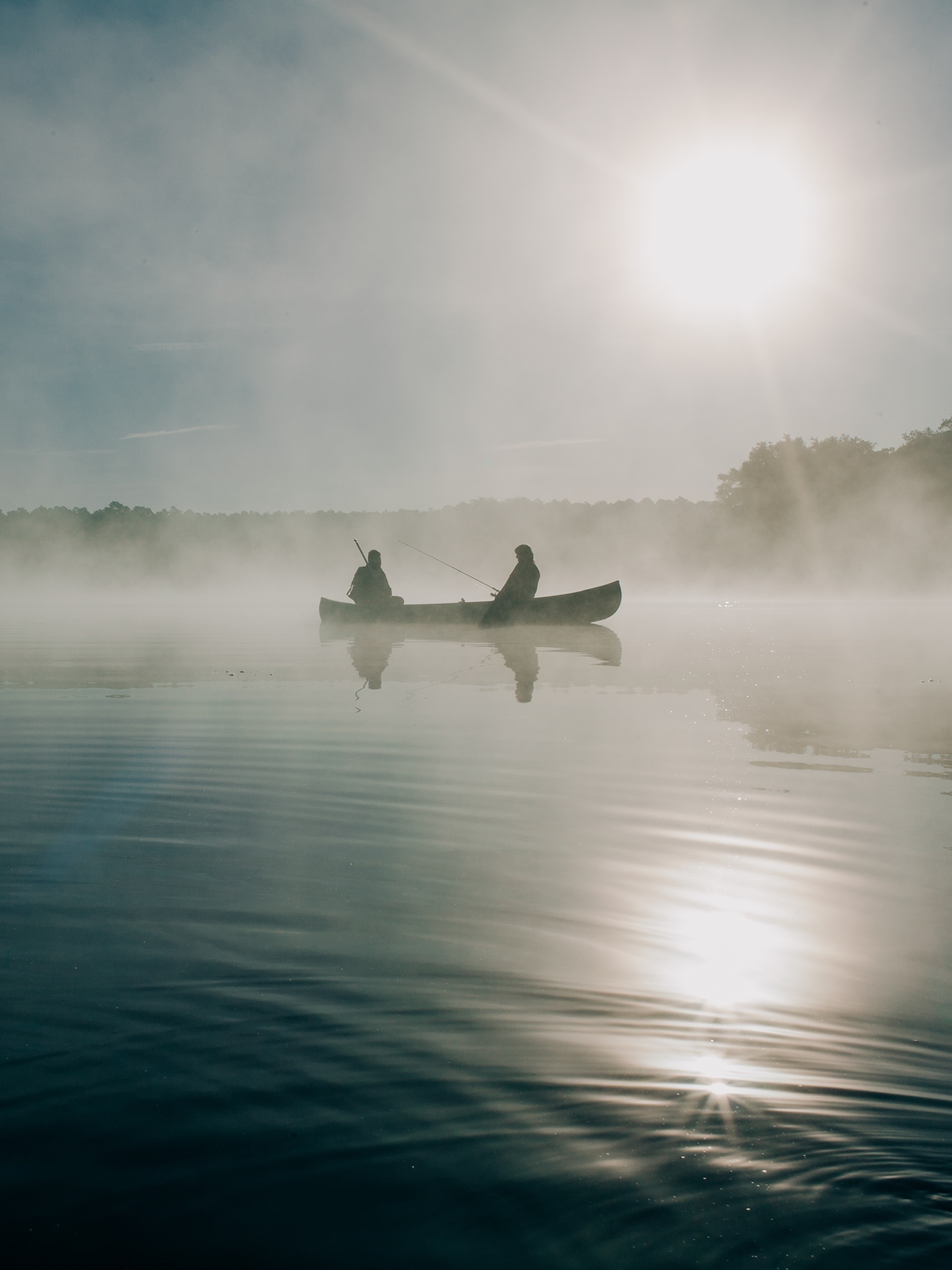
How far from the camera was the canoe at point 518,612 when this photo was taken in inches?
940

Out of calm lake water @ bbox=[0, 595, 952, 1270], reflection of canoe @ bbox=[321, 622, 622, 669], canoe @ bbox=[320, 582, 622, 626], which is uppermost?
canoe @ bbox=[320, 582, 622, 626]

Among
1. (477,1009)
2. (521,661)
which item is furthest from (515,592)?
(477,1009)

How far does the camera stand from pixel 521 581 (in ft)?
76.4

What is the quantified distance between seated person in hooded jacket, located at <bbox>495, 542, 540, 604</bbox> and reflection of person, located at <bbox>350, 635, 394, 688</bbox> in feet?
11.0

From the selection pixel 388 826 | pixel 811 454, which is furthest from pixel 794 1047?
pixel 811 454

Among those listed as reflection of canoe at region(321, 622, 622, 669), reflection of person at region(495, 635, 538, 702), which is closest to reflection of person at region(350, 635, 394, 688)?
reflection of canoe at region(321, 622, 622, 669)

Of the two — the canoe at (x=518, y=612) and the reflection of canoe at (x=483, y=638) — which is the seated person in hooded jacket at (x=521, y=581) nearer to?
the canoe at (x=518, y=612)

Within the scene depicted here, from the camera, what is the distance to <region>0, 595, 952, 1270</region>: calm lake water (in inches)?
78.2

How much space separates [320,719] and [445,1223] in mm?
7729

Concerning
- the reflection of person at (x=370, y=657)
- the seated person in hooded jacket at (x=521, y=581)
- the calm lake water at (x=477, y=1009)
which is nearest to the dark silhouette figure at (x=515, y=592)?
the seated person in hooded jacket at (x=521, y=581)

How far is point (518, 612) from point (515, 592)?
717 millimetres

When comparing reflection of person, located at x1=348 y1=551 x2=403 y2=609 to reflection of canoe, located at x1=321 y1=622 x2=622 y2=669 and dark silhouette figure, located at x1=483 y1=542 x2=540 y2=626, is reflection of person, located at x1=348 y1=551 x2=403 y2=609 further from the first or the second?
dark silhouette figure, located at x1=483 y1=542 x2=540 y2=626

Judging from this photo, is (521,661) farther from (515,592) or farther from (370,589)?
(370,589)

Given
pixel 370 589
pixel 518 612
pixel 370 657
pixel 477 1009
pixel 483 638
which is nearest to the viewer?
pixel 477 1009
